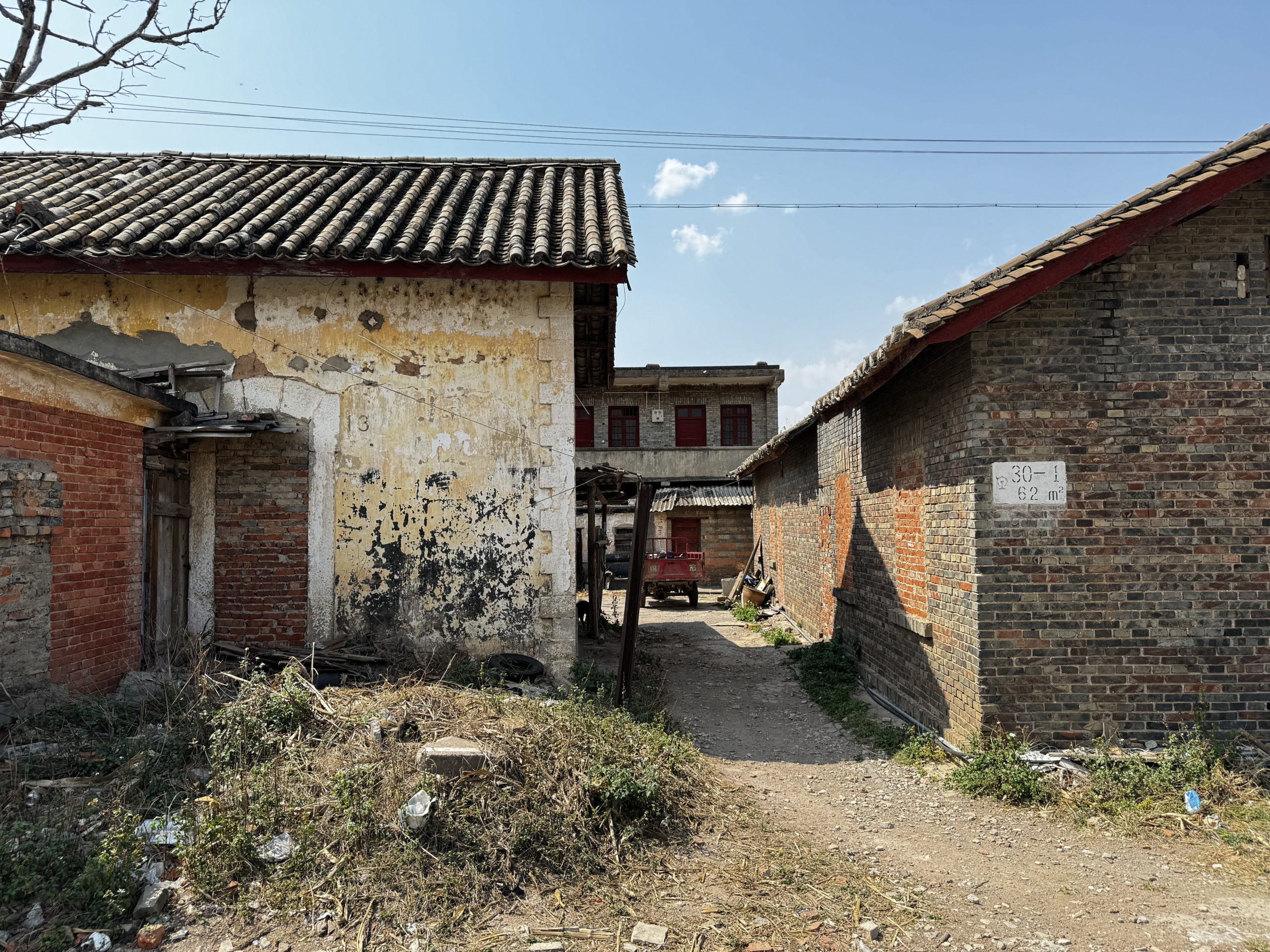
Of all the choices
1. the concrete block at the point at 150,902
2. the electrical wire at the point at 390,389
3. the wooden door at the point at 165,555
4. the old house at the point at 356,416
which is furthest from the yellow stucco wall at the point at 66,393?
the concrete block at the point at 150,902

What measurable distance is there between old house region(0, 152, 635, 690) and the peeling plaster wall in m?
0.02

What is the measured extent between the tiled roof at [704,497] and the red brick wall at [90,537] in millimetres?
16476

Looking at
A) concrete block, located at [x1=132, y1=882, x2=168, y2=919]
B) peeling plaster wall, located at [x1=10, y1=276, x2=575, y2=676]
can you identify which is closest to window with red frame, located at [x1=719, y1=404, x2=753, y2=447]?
peeling plaster wall, located at [x1=10, y1=276, x2=575, y2=676]

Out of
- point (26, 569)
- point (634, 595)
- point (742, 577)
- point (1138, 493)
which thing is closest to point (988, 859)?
point (1138, 493)

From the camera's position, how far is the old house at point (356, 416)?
7352 mm

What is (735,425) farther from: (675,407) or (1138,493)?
(1138,493)

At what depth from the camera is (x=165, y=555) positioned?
7.22 meters

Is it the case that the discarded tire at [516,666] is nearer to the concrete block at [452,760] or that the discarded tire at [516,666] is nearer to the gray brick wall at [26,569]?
the concrete block at [452,760]

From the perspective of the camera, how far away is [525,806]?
4594mm

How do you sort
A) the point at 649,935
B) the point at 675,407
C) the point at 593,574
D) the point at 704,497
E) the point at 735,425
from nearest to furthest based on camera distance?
the point at 649,935 < the point at 593,574 < the point at 704,497 < the point at 675,407 < the point at 735,425

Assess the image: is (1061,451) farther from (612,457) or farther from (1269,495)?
(612,457)

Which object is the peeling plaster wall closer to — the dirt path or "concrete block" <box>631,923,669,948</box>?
the dirt path

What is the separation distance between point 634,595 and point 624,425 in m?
20.1

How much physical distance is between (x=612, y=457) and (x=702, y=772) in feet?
70.4
